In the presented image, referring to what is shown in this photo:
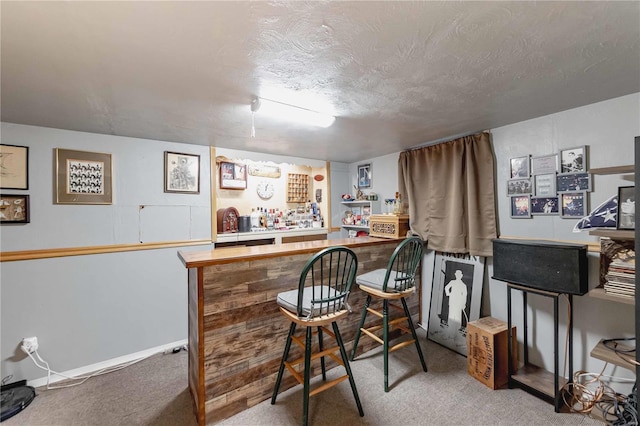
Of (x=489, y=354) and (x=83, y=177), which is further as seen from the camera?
(x=83, y=177)

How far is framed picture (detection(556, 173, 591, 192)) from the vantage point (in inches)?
77.8

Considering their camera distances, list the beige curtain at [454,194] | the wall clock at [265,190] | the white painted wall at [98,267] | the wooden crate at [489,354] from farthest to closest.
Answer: the wall clock at [265,190] < the beige curtain at [454,194] < the white painted wall at [98,267] < the wooden crate at [489,354]

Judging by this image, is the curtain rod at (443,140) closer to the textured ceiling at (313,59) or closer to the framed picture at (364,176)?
the textured ceiling at (313,59)

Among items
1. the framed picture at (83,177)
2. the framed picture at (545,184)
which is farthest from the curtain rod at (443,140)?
the framed picture at (83,177)

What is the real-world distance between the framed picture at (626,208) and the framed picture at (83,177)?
13.4 ft

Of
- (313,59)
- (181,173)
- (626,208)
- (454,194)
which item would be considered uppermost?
(313,59)

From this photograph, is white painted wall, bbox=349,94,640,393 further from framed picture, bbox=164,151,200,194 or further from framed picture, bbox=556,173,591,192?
framed picture, bbox=164,151,200,194

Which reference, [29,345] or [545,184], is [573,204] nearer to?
[545,184]

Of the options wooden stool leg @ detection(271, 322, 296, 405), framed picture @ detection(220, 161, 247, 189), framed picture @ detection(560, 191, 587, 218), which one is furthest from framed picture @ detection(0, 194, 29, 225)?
framed picture @ detection(560, 191, 587, 218)

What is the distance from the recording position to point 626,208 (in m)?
1.63

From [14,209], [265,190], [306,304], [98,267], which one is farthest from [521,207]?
[14,209]

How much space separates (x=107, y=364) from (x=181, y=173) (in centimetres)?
202

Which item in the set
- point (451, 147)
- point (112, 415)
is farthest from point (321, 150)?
point (112, 415)

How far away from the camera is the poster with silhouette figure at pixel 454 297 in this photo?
2664 mm
